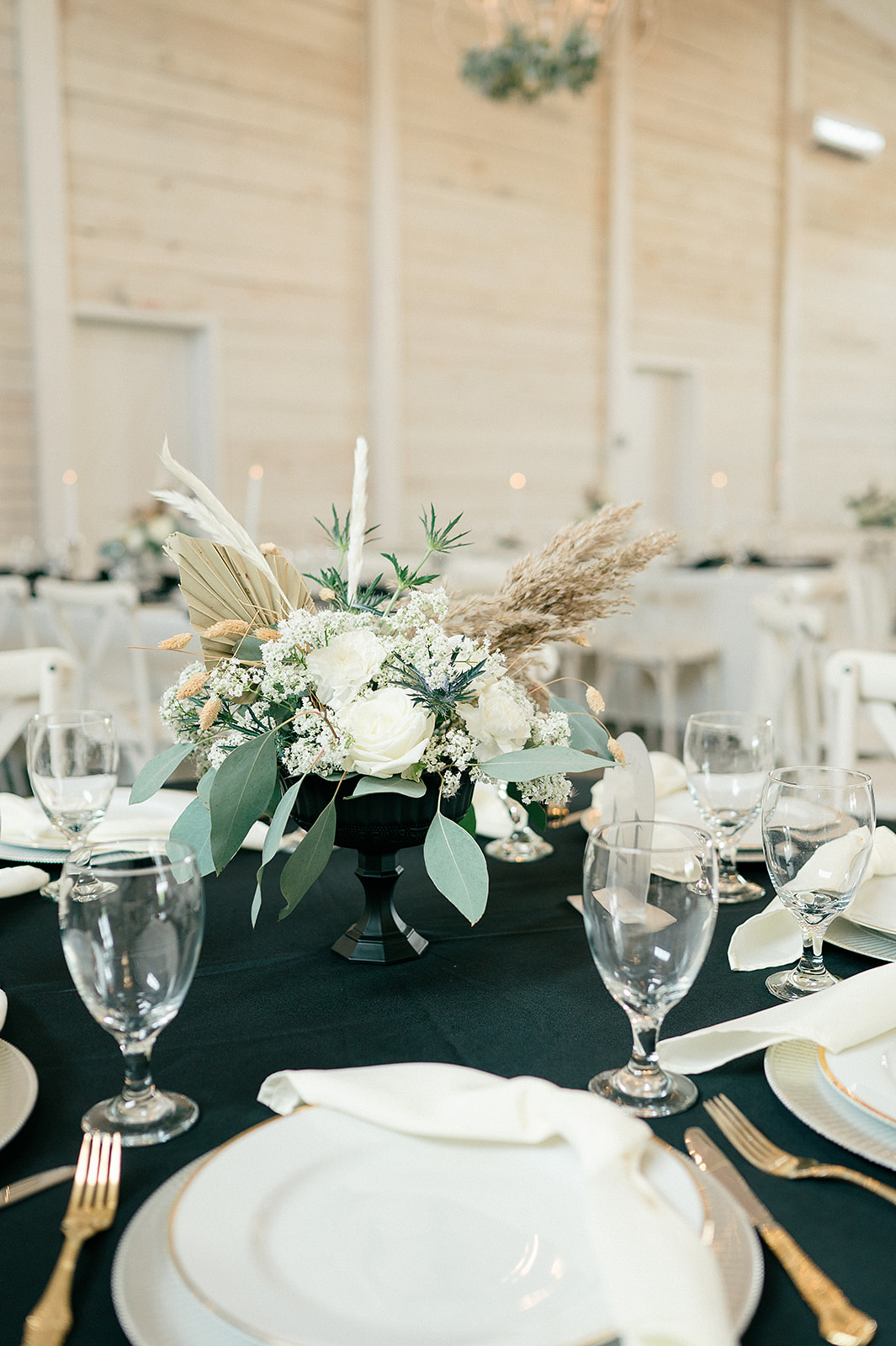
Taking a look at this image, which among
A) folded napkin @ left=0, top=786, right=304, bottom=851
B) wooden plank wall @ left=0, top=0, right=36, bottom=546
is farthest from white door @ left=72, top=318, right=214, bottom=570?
folded napkin @ left=0, top=786, right=304, bottom=851

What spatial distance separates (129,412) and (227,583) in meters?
5.38

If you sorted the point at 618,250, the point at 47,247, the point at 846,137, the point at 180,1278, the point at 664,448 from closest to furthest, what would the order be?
1. the point at 180,1278
2. the point at 47,247
3. the point at 618,250
4. the point at 664,448
5. the point at 846,137

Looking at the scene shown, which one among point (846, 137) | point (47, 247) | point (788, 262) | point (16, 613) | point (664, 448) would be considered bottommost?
point (16, 613)

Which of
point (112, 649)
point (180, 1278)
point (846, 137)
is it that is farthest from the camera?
point (846, 137)

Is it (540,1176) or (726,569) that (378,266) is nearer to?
(726,569)

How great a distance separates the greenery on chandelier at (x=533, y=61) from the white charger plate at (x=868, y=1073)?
5.68 m

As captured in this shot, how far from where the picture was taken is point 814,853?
2.95 ft

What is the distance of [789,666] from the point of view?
2871 millimetres

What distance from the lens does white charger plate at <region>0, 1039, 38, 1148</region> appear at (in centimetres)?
69

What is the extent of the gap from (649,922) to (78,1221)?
36cm

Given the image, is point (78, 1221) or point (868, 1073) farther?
point (868, 1073)

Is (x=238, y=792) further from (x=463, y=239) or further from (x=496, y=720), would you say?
(x=463, y=239)

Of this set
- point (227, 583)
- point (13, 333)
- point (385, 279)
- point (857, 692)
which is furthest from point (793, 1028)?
point (385, 279)

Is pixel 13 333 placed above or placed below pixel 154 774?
above
